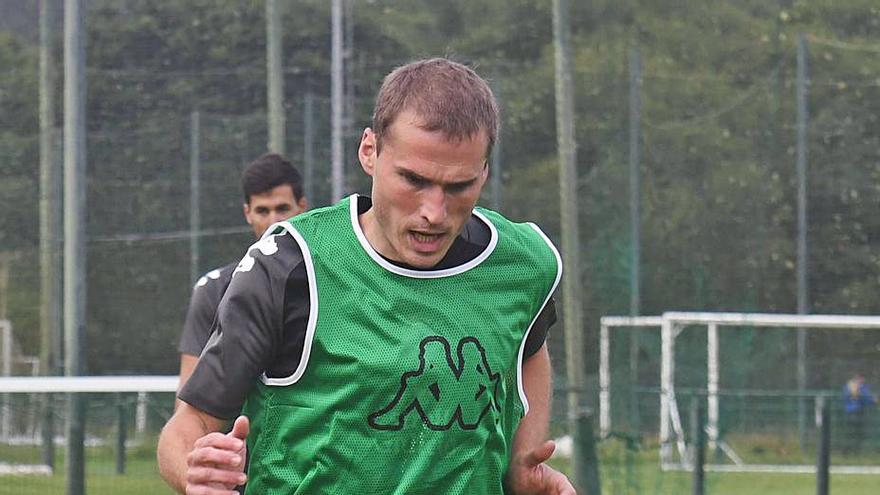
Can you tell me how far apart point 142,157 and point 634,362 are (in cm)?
423

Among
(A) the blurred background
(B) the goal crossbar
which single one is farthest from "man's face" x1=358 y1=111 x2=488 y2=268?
(A) the blurred background

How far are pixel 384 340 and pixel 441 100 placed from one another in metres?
0.49

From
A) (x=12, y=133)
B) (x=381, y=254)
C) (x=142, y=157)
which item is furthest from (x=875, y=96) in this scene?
(x=381, y=254)

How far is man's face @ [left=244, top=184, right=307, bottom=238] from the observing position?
6.93 m

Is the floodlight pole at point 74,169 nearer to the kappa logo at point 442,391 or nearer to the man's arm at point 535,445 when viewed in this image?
the man's arm at point 535,445

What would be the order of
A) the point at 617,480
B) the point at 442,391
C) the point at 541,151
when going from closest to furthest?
the point at 442,391 < the point at 617,480 < the point at 541,151

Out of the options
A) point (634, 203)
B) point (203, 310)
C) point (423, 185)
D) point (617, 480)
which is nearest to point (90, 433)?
point (617, 480)

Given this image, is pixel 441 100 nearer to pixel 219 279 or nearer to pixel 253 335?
pixel 253 335

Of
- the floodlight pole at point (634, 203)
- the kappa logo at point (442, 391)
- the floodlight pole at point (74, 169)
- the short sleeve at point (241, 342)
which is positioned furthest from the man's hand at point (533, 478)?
the floodlight pole at point (634, 203)

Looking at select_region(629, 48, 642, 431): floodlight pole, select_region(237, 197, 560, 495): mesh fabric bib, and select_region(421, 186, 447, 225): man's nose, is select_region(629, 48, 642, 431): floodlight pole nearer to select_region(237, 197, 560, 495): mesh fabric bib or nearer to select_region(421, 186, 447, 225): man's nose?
select_region(237, 197, 560, 495): mesh fabric bib

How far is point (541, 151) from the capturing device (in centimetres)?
1460

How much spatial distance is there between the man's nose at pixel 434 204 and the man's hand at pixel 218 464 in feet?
1.71

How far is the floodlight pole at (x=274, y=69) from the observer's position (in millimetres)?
14195

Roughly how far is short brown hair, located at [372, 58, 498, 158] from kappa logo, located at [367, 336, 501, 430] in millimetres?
398
